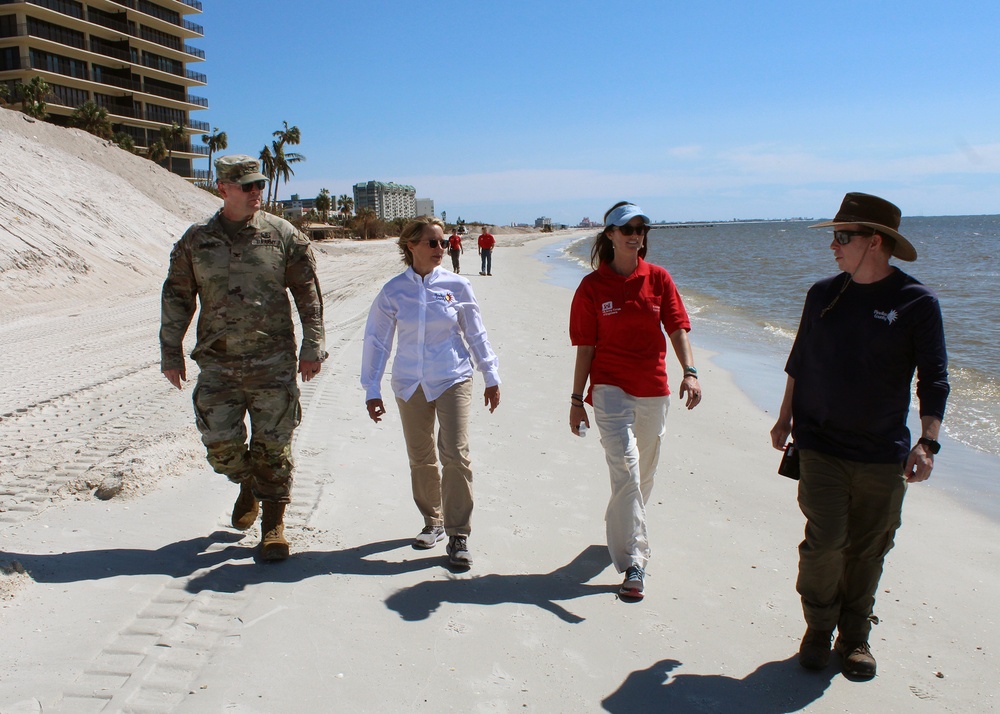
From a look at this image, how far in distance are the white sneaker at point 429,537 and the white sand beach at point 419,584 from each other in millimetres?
123

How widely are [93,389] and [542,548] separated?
5.33 metres

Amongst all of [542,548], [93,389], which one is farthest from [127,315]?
[542,548]

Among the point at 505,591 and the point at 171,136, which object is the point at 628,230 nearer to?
the point at 505,591

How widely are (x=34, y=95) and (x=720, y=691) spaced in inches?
2386

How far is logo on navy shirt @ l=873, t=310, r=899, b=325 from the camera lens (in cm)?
295

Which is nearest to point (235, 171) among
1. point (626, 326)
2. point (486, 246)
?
point (626, 326)

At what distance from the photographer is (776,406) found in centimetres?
880

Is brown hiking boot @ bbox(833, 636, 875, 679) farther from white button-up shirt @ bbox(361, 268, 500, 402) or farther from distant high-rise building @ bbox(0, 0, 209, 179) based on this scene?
distant high-rise building @ bbox(0, 0, 209, 179)

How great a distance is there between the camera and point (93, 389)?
298 inches

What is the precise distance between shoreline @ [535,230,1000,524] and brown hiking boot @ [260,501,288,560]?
4.34 metres

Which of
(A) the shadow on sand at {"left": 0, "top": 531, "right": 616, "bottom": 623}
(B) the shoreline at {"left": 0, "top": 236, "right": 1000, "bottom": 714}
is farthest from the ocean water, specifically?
(A) the shadow on sand at {"left": 0, "top": 531, "right": 616, "bottom": 623}

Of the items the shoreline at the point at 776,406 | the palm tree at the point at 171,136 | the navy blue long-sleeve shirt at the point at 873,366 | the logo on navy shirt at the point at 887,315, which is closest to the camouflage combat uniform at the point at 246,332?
the navy blue long-sleeve shirt at the point at 873,366

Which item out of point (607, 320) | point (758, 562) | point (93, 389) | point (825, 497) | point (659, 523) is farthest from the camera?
point (93, 389)

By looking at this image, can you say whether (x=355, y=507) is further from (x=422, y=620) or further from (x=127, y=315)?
(x=127, y=315)
